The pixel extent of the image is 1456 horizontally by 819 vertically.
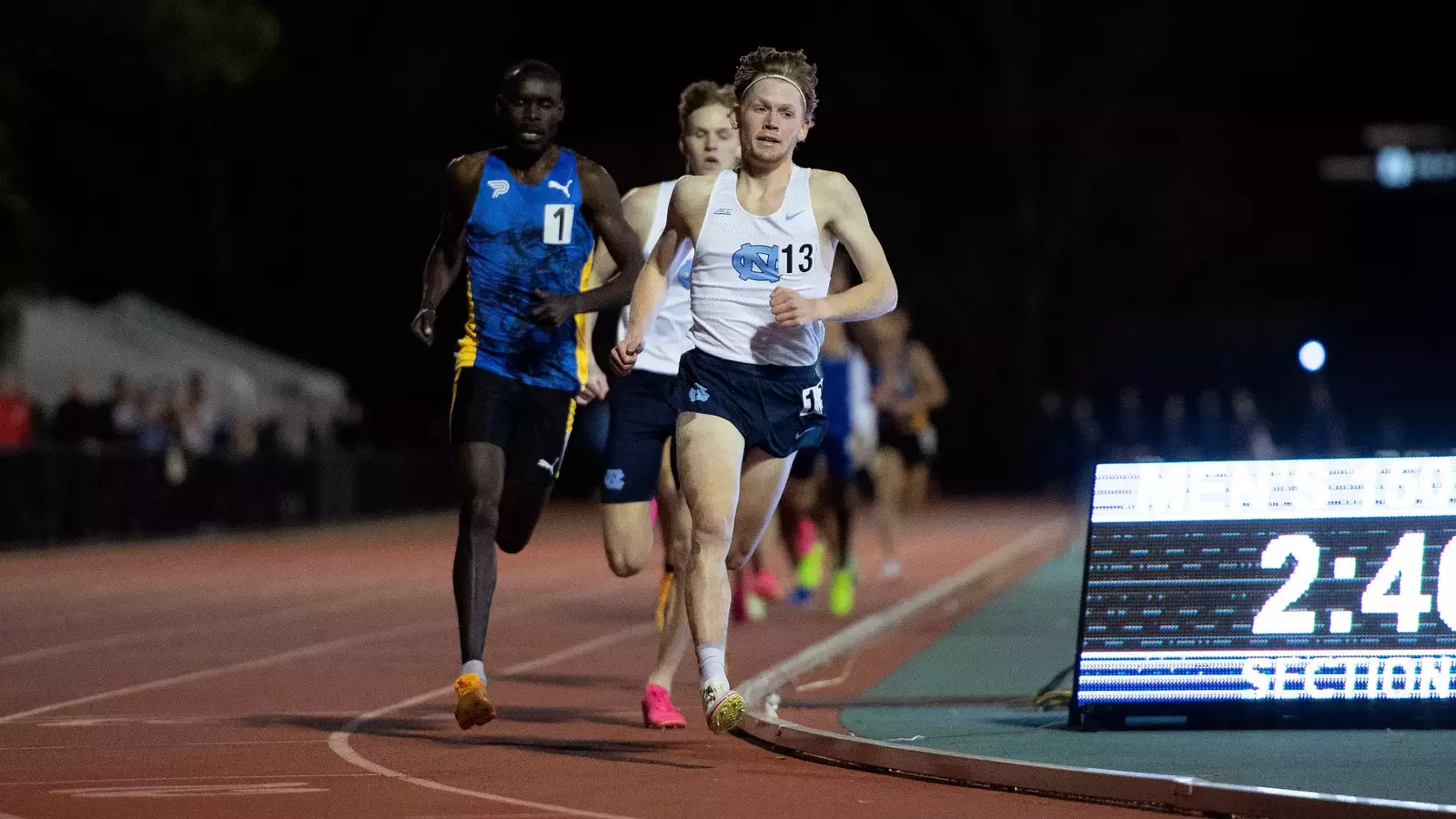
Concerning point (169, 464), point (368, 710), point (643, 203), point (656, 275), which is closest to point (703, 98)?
point (643, 203)

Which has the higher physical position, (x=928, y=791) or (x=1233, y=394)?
(x=1233, y=394)

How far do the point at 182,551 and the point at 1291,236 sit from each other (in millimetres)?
37053

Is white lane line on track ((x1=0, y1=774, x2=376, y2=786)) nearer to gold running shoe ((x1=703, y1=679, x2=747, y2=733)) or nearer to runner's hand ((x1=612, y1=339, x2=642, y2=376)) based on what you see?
gold running shoe ((x1=703, y1=679, x2=747, y2=733))

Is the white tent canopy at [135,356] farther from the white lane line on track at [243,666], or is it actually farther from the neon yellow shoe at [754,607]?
the white lane line on track at [243,666]

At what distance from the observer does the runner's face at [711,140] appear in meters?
9.56

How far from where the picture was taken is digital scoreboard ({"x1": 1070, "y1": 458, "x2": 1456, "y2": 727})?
25.5 feet

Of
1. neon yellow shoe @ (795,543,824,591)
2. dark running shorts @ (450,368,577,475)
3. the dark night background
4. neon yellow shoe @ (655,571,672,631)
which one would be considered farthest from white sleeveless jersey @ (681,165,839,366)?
the dark night background

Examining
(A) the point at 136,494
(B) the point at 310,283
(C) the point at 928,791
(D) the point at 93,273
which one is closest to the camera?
(C) the point at 928,791

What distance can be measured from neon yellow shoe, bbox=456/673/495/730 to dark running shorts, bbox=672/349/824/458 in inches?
47.5

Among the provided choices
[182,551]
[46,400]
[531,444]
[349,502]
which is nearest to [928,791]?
Result: [531,444]

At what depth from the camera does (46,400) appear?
29203 mm

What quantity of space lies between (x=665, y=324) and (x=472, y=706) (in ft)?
8.78

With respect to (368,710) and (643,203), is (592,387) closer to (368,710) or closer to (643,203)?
(643,203)

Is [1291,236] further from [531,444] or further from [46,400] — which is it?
[531,444]
